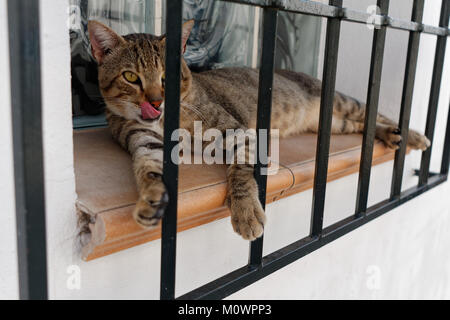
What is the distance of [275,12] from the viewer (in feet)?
2.91

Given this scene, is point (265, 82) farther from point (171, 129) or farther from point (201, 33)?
point (201, 33)

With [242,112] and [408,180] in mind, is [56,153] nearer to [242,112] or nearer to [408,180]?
[242,112]

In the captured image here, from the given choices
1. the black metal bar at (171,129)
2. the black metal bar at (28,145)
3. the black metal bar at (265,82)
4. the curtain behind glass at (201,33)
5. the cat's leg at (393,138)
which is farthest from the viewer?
the cat's leg at (393,138)

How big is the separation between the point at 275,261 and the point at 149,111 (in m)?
0.54

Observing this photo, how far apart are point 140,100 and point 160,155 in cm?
19

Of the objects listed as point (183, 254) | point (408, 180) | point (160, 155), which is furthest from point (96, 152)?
point (408, 180)

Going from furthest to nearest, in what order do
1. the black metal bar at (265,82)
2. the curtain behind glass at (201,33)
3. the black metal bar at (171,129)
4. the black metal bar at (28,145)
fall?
the curtain behind glass at (201,33)
the black metal bar at (265,82)
the black metal bar at (171,129)
the black metal bar at (28,145)

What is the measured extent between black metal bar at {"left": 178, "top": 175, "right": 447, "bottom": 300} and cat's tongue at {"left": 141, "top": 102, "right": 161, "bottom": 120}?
1.64 ft

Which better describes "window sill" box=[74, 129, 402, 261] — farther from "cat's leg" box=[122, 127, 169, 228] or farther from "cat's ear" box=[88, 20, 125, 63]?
"cat's ear" box=[88, 20, 125, 63]

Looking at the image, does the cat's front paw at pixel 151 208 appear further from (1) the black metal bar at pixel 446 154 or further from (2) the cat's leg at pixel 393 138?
(1) the black metal bar at pixel 446 154

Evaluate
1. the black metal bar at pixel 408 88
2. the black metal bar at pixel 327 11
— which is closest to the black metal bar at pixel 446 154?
Result: the black metal bar at pixel 408 88

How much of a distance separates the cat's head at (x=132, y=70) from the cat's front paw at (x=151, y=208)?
45cm

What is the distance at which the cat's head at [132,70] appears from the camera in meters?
1.20

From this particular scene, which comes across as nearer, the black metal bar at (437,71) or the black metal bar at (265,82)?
the black metal bar at (265,82)
